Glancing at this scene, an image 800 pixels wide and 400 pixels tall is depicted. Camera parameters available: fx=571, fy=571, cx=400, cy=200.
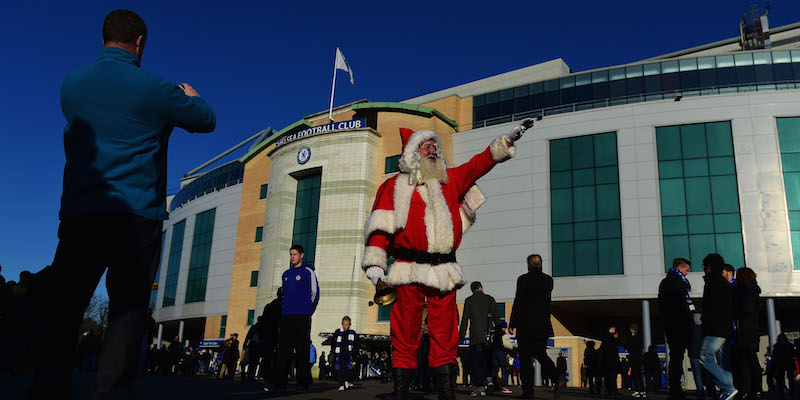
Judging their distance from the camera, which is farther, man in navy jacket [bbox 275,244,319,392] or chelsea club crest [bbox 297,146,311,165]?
chelsea club crest [bbox 297,146,311,165]

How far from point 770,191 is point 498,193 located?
45.5 feet

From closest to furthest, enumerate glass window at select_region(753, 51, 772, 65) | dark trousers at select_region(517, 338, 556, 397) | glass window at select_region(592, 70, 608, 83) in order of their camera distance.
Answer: dark trousers at select_region(517, 338, 556, 397), glass window at select_region(753, 51, 772, 65), glass window at select_region(592, 70, 608, 83)

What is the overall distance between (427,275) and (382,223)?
2.09 ft

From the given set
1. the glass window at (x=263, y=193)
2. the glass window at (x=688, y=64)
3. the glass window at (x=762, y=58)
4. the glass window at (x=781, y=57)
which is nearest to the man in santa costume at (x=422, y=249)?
the glass window at (x=688, y=64)

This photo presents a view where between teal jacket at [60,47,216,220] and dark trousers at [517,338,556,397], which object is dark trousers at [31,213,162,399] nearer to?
teal jacket at [60,47,216,220]

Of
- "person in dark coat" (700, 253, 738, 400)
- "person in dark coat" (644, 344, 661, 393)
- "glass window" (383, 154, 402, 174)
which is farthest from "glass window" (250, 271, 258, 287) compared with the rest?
"person in dark coat" (700, 253, 738, 400)

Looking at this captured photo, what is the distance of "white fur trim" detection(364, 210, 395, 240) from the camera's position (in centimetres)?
515

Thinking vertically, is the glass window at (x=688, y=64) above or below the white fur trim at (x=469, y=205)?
above

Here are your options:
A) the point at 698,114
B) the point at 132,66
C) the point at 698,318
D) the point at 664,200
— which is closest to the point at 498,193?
the point at 664,200

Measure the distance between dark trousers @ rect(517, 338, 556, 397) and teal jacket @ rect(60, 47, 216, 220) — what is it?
604cm

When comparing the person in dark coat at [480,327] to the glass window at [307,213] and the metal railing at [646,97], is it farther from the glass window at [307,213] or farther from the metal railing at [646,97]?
the glass window at [307,213]

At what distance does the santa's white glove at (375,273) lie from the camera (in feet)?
16.3

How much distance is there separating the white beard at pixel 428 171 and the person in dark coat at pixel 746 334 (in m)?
4.77

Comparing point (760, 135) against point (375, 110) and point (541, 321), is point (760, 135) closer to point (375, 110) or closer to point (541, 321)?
point (375, 110)
